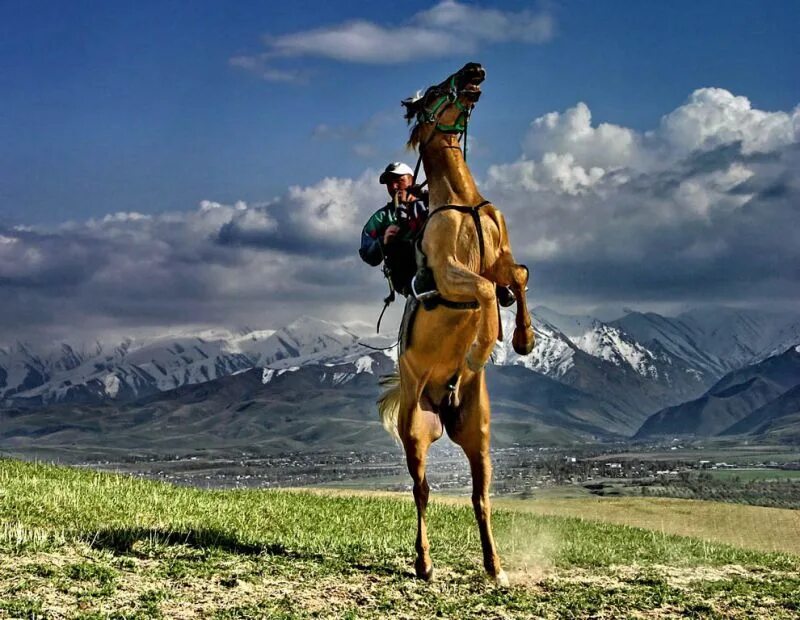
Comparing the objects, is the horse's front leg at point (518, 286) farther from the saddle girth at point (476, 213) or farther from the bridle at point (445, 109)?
the bridle at point (445, 109)

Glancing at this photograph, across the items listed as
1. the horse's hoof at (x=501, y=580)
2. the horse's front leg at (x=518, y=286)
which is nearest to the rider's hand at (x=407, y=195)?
the horse's front leg at (x=518, y=286)

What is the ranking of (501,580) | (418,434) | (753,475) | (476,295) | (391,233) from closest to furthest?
(476,295) → (501,580) → (418,434) → (391,233) → (753,475)

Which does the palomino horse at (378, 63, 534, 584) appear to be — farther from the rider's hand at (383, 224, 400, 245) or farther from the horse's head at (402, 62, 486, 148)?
the rider's hand at (383, 224, 400, 245)

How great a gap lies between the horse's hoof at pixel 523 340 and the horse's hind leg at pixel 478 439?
611mm

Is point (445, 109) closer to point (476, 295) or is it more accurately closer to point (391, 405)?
point (476, 295)

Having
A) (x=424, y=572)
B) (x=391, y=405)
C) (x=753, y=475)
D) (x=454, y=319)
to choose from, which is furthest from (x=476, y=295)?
(x=753, y=475)

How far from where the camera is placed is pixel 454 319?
1091 centimetres

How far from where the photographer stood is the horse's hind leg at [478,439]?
37.9 feet

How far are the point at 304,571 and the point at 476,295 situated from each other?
12.2 feet

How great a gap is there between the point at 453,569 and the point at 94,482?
34.6ft

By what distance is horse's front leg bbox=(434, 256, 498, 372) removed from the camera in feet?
33.3

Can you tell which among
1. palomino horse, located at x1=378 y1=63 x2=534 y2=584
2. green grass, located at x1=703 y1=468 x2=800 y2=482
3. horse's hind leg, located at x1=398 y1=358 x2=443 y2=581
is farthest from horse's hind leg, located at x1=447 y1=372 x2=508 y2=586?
green grass, located at x1=703 y1=468 x2=800 y2=482

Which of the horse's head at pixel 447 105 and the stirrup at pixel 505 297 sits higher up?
the horse's head at pixel 447 105

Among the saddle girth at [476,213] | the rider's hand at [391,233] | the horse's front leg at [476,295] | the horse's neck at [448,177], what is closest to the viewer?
the horse's front leg at [476,295]
